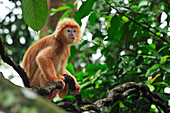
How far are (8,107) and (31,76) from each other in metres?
2.24

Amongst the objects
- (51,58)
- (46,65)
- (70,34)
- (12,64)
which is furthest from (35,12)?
(70,34)

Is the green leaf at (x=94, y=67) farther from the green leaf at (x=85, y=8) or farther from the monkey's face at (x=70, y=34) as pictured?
the green leaf at (x=85, y=8)

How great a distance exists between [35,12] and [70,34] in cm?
206

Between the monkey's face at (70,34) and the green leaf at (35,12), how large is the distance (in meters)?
1.92

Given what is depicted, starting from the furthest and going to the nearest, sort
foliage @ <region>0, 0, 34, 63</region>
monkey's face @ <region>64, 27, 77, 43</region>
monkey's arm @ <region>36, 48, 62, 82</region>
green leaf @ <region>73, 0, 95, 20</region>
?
foliage @ <region>0, 0, 34, 63</region>, monkey's face @ <region>64, 27, 77, 43</region>, monkey's arm @ <region>36, 48, 62, 82</region>, green leaf @ <region>73, 0, 95, 20</region>

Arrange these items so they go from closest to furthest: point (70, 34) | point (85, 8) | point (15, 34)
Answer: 1. point (85, 8)
2. point (70, 34)
3. point (15, 34)

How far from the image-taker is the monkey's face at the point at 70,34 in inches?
105

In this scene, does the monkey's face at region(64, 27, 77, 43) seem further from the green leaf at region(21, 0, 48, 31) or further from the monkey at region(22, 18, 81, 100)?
the green leaf at region(21, 0, 48, 31)

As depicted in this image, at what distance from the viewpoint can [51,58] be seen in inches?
92.9

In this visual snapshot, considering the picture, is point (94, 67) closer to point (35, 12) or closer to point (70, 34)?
point (70, 34)

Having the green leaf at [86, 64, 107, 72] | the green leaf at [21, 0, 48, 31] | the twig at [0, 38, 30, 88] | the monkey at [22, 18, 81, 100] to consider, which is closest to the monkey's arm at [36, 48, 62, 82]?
the monkey at [22, 18, 81, 100]

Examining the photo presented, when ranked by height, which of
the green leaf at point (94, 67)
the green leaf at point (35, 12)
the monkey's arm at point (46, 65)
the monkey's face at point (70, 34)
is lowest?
the green leaf at point (94, 67)

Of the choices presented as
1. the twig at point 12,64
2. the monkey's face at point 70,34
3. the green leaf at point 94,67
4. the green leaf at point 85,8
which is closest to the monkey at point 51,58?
the monkey's face at point 70,34

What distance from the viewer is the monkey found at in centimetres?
216
